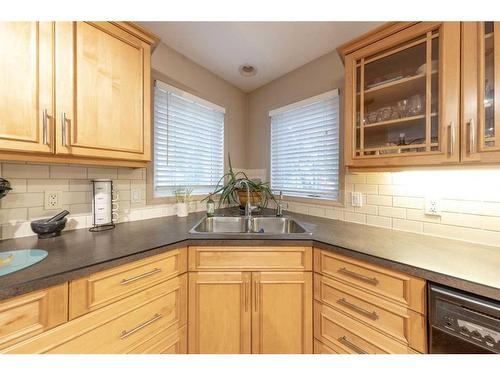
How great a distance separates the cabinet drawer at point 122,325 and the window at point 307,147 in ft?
4.26

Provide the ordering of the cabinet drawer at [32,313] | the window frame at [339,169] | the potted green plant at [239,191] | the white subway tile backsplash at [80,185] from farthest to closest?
the potted green plant at [239,191] → the window frame at [339,169] → the white subway tile backsplash at [80,185] → the cabinet drawer at [32,313]

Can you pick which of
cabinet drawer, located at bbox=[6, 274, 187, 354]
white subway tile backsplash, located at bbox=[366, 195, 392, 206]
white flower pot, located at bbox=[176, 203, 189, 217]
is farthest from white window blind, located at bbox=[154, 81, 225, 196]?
white subway tile backsplash, located at bbox=[366, 195, 392, 206]

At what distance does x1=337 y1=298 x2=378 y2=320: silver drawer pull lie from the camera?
3.01 ft

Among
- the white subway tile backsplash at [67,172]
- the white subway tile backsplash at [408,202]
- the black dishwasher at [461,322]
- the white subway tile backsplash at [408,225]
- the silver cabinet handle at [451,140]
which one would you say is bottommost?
the black dishwasher at [461,322]

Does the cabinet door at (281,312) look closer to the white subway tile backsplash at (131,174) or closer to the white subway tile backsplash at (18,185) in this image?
the white subway tile backsplash at (131,174)

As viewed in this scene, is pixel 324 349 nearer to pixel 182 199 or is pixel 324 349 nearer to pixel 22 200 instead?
pixel 182 199

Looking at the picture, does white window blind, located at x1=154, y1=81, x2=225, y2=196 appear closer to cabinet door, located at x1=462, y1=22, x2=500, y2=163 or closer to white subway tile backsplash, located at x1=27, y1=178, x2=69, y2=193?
white subway tile backsplash, located at x1=27, y1=178, x2=69, y2=193

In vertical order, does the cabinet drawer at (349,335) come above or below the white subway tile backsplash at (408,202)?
below

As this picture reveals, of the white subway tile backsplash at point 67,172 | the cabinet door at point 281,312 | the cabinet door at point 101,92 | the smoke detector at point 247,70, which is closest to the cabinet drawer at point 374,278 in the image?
the cabinet door at point 281,312

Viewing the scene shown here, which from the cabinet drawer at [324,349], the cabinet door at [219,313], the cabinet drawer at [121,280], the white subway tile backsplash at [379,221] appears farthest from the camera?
the white subway tile backsplash at [379,221]

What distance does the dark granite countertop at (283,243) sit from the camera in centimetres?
69

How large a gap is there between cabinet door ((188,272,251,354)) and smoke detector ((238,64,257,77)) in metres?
1.79
